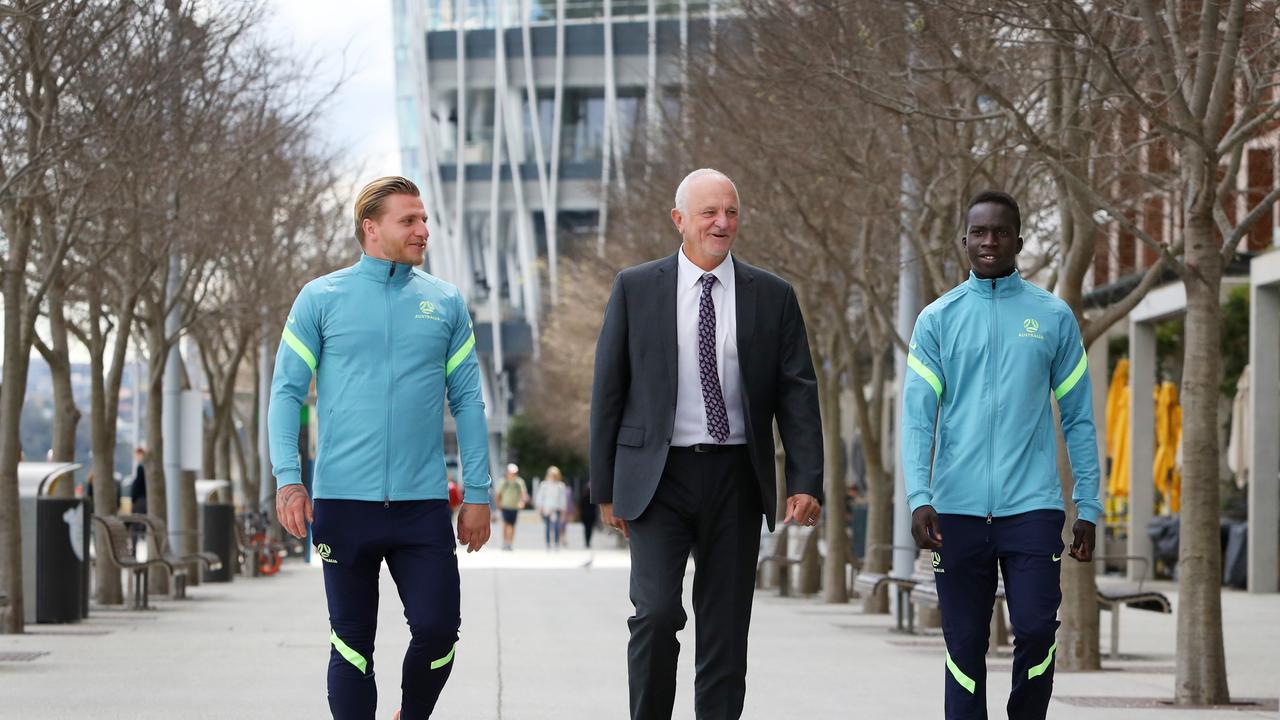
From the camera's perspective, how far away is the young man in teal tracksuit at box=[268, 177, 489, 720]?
7031mm

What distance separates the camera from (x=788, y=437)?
7.32 meters

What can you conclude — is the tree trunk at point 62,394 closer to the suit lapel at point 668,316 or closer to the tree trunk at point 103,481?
the tree trunk at point 103,481

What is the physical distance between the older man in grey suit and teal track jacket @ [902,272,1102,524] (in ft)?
1.27

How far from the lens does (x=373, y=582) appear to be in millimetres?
7121

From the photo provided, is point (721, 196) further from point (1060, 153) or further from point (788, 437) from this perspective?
point (1060, 153)

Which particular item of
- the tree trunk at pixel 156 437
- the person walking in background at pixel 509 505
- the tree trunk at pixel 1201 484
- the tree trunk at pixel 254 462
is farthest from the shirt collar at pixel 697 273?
the person walking in background at pixel 509 505

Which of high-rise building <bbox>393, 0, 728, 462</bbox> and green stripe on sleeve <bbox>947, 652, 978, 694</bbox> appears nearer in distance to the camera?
green stripe on sleeve <bbox>947, 652, 978, 694</bbox>

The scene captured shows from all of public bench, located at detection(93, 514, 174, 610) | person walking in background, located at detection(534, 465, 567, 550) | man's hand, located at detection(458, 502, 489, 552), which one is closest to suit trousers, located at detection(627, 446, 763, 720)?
man's hand, located at detection(458, 502, 489, 552)

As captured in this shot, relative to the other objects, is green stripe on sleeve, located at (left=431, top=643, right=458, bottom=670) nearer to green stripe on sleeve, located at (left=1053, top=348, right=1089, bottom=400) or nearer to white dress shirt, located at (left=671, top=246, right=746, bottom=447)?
white dress shirt, located at (left=671, top=246, right=746, bottom=447)

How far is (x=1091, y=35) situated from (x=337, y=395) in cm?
528

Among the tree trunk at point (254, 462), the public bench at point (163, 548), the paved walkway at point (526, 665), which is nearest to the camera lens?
the paved walkway at point (526, 665)

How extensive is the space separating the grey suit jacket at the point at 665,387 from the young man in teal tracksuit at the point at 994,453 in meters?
0.38

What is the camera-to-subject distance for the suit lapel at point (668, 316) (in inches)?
287

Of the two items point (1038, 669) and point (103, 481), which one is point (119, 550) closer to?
point (103, 481)
